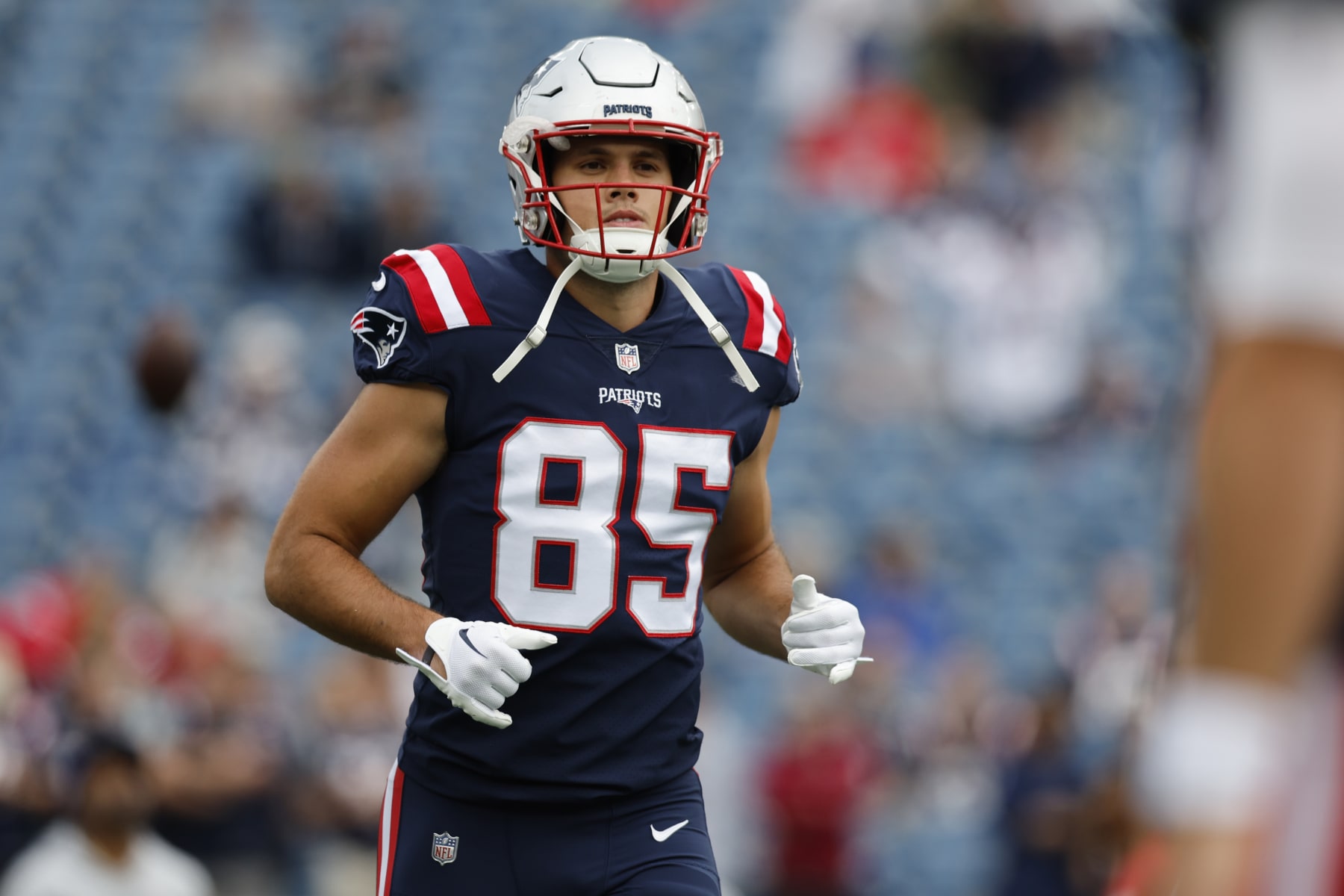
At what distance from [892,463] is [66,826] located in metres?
5.34

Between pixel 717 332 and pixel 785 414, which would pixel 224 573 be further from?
pixel 717 332

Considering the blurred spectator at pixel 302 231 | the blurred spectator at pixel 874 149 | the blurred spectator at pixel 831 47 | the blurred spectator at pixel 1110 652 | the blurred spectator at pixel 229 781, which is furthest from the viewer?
the blurred spectator at pixel 831 47

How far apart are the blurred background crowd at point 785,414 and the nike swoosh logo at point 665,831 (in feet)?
10.9

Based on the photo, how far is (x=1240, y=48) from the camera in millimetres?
1452

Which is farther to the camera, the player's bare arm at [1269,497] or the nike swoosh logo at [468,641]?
the nike swoosh logo at [468,641]

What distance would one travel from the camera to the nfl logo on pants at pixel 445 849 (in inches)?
123

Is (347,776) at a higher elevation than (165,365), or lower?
lower

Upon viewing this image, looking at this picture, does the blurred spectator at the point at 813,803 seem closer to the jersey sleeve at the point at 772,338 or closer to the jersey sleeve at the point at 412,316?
the jersey sleeve at the point at 772,338

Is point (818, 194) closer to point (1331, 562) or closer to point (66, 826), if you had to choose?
point (66, 826)

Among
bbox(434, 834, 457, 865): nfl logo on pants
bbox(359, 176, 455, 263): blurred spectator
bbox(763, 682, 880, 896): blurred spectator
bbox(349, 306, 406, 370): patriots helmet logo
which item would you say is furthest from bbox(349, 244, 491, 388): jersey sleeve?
bbox(359, 176, 455, 263): blurred spectator

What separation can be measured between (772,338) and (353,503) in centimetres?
83

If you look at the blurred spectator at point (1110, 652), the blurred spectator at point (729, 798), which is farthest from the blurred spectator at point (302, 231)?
the blurred spectator at point (1110, 652)

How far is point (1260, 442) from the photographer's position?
1.39m

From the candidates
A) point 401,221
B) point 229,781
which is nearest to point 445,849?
point 229,781
